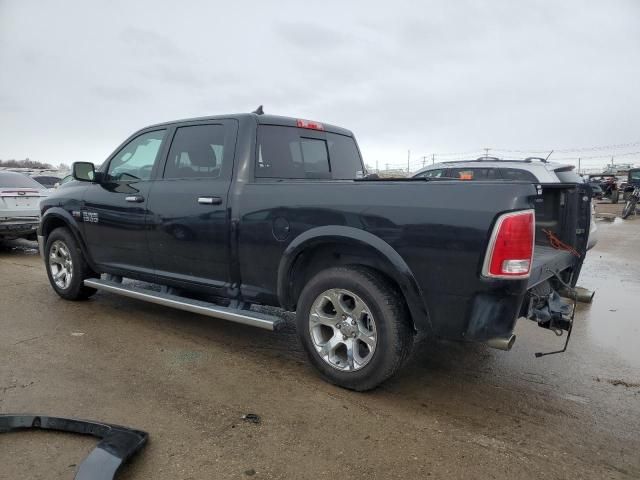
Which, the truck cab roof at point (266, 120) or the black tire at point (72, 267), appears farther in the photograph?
the black tire at point (72, 267)

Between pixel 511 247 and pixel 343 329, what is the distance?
128 centimetres

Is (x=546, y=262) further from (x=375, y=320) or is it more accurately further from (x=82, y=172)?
(x=82, y=172)

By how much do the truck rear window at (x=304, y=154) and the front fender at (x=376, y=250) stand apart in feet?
2.84

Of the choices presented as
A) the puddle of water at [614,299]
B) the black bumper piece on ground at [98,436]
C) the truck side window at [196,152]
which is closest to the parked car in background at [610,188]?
the puddle of water at [614,299]

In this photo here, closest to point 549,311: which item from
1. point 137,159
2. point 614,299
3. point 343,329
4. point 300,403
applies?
point 343,329

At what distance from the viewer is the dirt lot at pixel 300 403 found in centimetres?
257

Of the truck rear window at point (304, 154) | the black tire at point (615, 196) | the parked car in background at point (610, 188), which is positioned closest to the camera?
the truck rear window at point (304, 154)

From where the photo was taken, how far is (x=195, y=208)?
4.11 metres

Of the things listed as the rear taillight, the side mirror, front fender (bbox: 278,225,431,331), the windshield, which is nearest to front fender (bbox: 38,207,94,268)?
the side mirror

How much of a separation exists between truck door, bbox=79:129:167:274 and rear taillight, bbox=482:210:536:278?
3.17 meters

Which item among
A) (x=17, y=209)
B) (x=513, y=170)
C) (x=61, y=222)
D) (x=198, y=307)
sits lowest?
(x=198, y=307)

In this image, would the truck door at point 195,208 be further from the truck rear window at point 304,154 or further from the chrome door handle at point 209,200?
the truck rear window at point 304,154

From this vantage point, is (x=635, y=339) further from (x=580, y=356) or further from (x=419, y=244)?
(x=419, y=244)

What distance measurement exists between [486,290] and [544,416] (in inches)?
39.6
